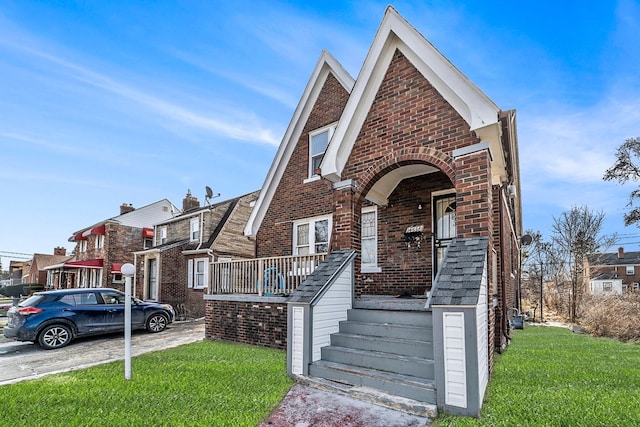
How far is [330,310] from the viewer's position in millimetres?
5926

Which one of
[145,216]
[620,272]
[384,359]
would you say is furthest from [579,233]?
[620,272]

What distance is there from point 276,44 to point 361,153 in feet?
17.6

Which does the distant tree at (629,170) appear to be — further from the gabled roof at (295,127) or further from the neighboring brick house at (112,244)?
the neighboring brick house at (112,244)

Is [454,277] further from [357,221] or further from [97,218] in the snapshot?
[97,218]

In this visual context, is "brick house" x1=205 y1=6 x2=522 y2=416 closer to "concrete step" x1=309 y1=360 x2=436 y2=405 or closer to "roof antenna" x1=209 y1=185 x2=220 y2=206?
"concrete step" x1=309 y1=360 x2=436 y2=405

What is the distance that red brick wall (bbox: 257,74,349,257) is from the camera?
11062 millimetres

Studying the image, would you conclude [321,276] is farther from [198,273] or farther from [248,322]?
[198,273]

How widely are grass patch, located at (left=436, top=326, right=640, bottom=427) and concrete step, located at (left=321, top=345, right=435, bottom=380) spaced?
700 mm

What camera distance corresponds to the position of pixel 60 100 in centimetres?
1114

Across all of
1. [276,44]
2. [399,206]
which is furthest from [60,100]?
[399,206]

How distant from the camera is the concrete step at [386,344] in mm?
4918

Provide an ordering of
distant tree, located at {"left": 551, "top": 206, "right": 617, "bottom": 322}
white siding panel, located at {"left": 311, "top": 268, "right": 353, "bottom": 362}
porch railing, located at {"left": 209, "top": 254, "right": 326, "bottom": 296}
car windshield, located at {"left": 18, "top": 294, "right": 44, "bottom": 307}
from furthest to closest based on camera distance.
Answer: distant tree, located at {"left": 551, "top": 206, "right": 617, "bottom": 322} → car windshield, located at {"left": 18, "top": 294, "right": 44, "bottom": 307} → porch railing, located at {"left": 209, "top": 254, "right": 326, "bottom": 296} → white siding panel, located at {"left": 311, "top": 268, "right": 353, "bottom": 362}

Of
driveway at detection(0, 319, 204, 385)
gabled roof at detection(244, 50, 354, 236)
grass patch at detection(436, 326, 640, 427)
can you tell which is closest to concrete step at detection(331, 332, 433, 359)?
grass patch at detection(436, 326, 640, 427)

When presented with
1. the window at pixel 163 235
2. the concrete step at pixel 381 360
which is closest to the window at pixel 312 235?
the concrete step at pixel 381 360
